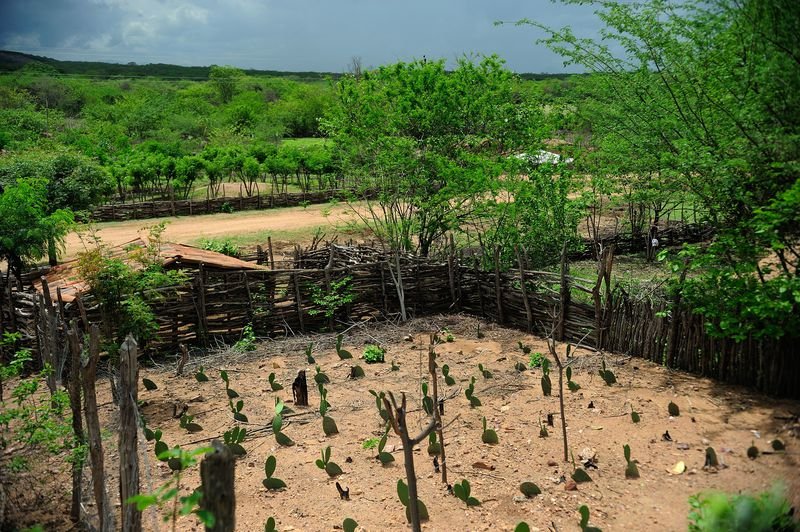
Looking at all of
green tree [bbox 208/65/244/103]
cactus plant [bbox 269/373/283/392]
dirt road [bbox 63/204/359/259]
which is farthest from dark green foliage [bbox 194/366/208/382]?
green tree [bbox 208/65/244/103]

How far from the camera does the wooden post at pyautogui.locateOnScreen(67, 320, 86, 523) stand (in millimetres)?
4695

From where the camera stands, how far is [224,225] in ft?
69.7

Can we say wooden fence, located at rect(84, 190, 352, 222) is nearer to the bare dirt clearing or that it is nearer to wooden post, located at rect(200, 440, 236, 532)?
the bare dirt clearing

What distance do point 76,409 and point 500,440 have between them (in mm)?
3674

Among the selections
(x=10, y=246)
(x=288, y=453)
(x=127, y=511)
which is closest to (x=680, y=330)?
(x=288, y=453)

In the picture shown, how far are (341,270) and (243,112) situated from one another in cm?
4102

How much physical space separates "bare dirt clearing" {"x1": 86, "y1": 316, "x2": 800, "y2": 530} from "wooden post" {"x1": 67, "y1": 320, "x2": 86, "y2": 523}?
20.2 inches

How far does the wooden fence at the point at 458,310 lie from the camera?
24.3ft

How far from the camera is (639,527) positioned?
16.0 feet

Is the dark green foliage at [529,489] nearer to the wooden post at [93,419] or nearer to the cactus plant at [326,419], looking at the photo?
the cactus plant at [326,419]

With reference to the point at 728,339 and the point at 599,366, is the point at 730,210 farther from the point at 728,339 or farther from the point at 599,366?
the point at 599,366

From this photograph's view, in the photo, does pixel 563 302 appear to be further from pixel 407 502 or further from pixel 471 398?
pixel 407 502

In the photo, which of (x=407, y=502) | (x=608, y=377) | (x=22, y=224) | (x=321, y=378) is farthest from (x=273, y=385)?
(x=22, y=224)

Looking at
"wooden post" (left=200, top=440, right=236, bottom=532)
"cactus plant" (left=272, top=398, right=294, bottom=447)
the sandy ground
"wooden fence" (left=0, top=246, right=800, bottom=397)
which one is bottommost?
the sandy ground
